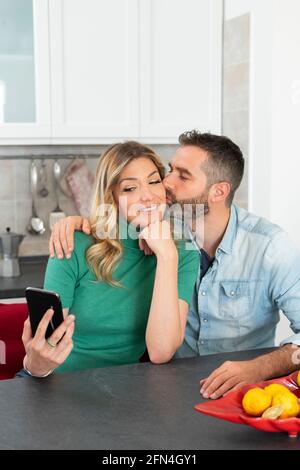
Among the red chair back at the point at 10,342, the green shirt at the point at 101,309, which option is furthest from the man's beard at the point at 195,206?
the red chair back at the point at 10,342

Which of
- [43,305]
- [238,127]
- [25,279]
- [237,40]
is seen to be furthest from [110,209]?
[237,40]

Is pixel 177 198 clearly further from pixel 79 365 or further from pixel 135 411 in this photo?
pixel 135 411

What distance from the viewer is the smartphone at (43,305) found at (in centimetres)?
151

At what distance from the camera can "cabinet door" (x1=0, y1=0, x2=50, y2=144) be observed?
10.3 ft

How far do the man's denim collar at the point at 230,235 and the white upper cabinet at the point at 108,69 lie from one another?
1279 mm

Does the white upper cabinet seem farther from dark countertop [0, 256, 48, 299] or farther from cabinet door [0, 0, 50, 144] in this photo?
dark countertop [0, 256, 48, 299]

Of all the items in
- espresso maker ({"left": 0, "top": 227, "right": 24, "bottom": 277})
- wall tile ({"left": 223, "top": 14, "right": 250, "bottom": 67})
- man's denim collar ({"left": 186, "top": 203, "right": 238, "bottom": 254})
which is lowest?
espresso maker ({"left": 0, "top": 227, "right": 24, "bottom": 277})

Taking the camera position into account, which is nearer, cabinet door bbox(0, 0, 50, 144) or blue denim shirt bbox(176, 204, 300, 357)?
blue denim shirt bbox(176, 204, 300, 357)

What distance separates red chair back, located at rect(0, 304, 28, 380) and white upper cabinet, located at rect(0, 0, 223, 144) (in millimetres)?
1229

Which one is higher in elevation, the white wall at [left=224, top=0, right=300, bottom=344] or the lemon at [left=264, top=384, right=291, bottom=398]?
the white wall at [left=224, top=0, right=300, bottom=344]

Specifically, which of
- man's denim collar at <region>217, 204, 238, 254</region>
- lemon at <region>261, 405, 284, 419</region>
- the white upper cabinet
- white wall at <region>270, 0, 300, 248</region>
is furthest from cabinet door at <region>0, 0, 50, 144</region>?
lemon at <region>261, 405, 284, 419</region>

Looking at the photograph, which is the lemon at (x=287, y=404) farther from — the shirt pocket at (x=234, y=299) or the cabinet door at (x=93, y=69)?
the cabinet door at (x=93, y=69)

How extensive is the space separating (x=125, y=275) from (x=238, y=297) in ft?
1.30
